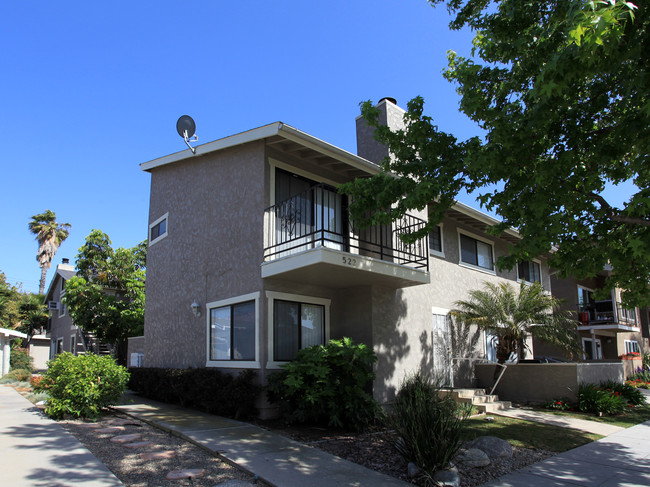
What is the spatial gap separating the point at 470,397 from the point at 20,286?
48190 mm

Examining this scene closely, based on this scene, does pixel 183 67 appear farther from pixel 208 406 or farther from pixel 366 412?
pixel 366 412

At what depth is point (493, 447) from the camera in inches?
312

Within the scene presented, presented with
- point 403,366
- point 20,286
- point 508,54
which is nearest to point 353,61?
point 508,54

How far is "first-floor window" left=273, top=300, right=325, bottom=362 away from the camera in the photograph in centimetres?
1080

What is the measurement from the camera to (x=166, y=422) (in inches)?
391

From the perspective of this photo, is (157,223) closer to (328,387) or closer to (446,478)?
(328,387)

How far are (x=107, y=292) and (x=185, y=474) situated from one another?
751 inches

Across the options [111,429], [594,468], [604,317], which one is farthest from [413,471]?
[604,317]

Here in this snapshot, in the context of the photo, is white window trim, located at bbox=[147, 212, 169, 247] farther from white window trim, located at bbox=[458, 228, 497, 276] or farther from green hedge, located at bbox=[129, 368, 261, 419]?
white window trim, located at bbox=[458, 228, 497, 276]

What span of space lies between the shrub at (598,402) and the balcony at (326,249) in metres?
5.53

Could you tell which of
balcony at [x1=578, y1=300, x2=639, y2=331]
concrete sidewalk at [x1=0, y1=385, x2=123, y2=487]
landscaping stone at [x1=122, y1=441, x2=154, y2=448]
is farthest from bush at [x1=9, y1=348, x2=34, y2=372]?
balcony at [x1=578, y1=300, x2=639, y2=331]

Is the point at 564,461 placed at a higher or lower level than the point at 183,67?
lower

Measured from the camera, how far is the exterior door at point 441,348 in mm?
13812

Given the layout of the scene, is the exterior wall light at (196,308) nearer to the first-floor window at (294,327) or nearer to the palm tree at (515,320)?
the first-floor window at (294,327)
